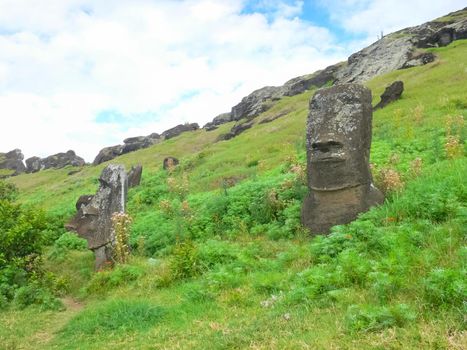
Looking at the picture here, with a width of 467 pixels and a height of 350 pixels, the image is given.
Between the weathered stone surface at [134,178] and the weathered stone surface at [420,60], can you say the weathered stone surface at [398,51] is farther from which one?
the weathered stone surface at [134,178]

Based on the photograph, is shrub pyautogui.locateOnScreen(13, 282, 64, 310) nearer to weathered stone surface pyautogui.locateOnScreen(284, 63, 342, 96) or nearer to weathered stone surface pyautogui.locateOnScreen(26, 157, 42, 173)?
weathered stone surface pyautogui.locateOnScreen(284, 63, 342, 96)

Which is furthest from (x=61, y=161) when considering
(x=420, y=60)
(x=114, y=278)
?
(x=114, y=278)

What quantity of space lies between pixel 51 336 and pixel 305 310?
4480 mm

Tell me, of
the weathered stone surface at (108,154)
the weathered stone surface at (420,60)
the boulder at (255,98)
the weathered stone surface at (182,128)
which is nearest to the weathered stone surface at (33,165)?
the weathered stone surface at (108,154)

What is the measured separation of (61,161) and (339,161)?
10068cm

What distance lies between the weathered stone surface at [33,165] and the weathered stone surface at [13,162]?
259 centimetres

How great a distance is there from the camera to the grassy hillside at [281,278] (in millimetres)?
4793

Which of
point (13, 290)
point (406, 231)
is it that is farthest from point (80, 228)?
point (406, 231)

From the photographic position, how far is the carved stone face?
1024 centimetres

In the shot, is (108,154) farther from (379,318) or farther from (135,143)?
(379,318)

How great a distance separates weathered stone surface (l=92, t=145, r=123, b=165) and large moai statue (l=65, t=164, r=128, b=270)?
Answer: 2688 inches

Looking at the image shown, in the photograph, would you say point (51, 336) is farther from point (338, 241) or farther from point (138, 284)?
point (338, 241)

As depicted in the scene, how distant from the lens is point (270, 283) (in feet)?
24.4

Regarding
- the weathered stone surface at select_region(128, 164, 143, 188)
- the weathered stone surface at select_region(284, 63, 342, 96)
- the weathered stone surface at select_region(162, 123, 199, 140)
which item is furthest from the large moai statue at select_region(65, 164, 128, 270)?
the weathered stone surface at select_region(162, 123, 199, 140)
